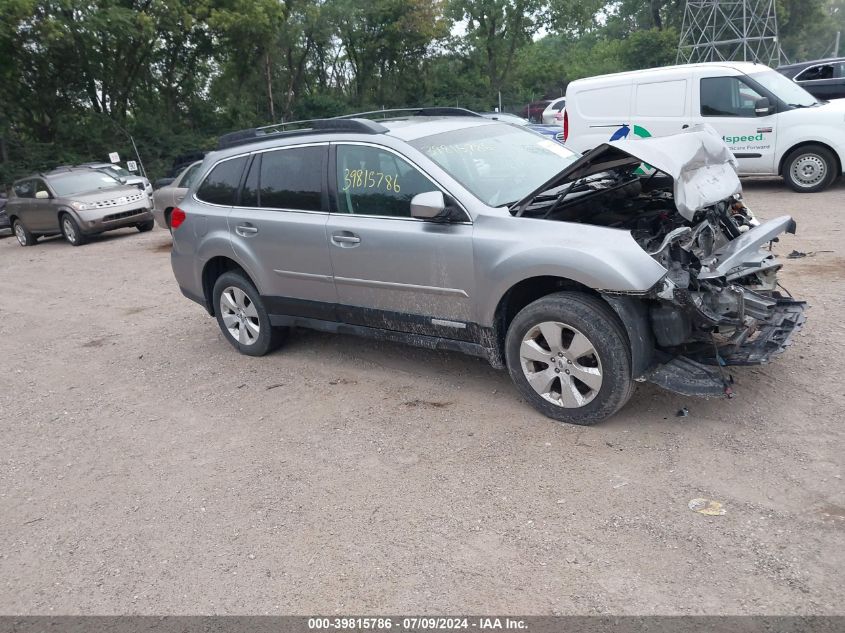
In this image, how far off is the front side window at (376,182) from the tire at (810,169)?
8.29m

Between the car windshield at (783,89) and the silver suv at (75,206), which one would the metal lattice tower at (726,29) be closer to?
the car windshield at (783,89)

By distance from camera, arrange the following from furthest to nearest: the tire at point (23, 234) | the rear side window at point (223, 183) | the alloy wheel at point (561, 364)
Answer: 1. the tire at point (23, 234)
2. the rear side window at point (223, 183)
3. the alloy wheel at point (561, 364)

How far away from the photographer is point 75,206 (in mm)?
14617

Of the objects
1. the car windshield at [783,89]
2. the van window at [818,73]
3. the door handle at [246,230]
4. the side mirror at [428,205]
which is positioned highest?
the van window at [818,73]

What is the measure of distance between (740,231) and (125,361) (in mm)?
5167

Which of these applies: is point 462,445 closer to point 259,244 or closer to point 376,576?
point 376,576

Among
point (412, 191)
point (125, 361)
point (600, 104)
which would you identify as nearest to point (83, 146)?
point (600, 104)

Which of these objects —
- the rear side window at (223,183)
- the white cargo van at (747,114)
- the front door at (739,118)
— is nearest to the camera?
the rear side window at (223,183)

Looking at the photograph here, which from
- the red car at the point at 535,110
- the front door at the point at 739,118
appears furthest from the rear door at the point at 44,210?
the red car at the point at 535,110

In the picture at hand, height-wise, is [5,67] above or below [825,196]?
above

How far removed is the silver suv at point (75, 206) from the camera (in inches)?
575

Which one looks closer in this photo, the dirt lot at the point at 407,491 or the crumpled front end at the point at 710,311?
the dirt lot at the point at 407,491

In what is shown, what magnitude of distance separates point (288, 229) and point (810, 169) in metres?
8.69

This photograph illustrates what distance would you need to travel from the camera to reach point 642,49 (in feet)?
142
